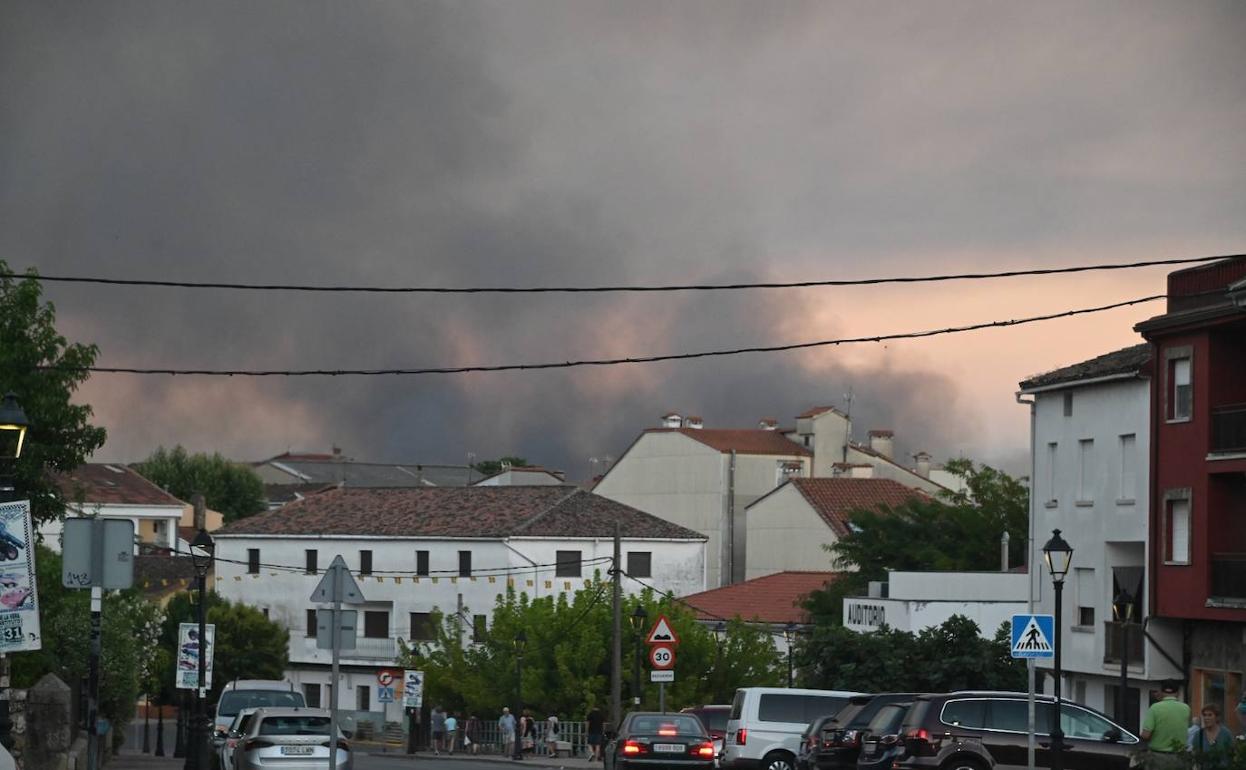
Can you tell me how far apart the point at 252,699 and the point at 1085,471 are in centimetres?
2219

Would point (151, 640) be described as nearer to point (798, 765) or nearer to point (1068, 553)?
point (798, 765)

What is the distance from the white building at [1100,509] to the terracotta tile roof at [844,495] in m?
37.7

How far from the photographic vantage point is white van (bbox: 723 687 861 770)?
33219 millimetres

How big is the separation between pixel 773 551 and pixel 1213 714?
231 feet

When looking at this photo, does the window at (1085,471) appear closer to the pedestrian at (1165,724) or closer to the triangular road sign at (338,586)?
the pedestrian at (1165,724)

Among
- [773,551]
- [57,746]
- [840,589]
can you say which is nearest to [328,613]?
[57,746]

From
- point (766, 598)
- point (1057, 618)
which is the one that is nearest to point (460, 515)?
point (766, 598)

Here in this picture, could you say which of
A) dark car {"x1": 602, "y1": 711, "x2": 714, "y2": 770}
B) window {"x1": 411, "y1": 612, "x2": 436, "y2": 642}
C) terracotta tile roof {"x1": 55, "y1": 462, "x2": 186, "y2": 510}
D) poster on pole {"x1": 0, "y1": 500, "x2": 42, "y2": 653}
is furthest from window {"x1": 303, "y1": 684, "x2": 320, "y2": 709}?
poster on pole {"x1": 0, "y1": 500, "x2": 42, "y2": 653}

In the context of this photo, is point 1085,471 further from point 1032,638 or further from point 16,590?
point 16,590

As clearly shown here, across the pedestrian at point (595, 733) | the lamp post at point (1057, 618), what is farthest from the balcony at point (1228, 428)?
the pedestrian at point (595, 733)

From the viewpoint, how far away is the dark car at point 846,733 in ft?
95.2

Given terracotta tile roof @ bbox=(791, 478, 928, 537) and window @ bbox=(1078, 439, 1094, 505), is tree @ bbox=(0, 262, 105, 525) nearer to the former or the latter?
window @ bbox=(1078, 439, 1094, 505)

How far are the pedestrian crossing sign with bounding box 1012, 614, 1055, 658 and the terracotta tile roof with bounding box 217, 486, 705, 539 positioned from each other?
5835 cm

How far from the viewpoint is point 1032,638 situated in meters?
25.7
